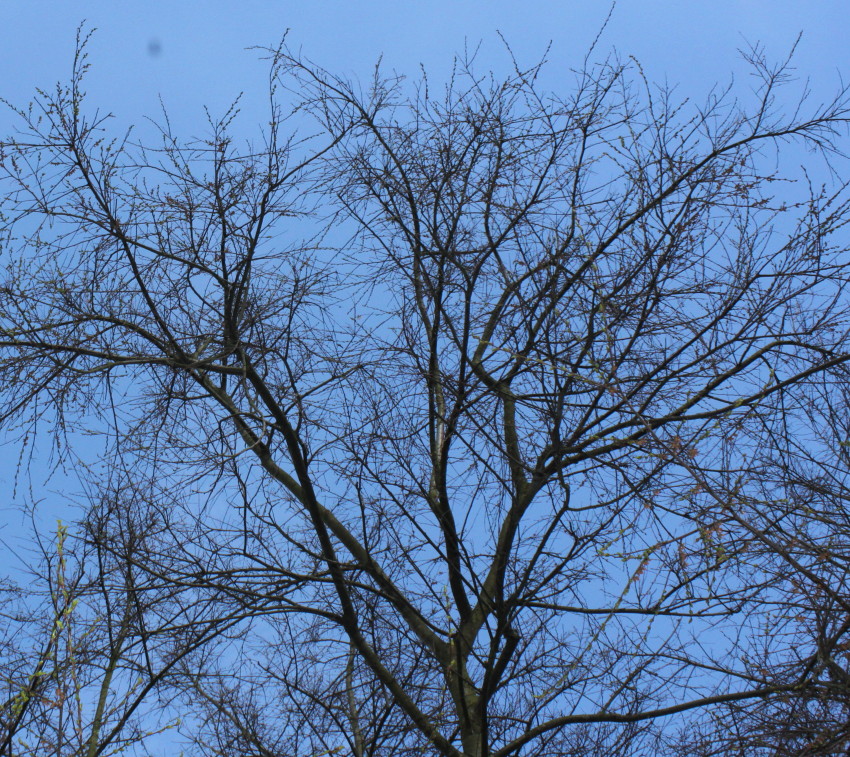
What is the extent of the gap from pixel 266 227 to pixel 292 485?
6.20 ft

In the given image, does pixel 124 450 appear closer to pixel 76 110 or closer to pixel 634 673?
pixel 76 110

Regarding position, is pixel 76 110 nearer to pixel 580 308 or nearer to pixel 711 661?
pixel 580 308

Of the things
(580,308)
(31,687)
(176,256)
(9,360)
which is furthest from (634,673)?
(9,360)

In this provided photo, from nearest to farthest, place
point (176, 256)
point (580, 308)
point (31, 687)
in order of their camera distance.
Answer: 1. point (31, 687)
2. point (580, 308)
3. point (176, 256)

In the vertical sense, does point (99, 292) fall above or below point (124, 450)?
above

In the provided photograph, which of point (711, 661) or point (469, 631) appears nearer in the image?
point (711, 661)

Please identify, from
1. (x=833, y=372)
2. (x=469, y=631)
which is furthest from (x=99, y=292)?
(x=833, y=372)

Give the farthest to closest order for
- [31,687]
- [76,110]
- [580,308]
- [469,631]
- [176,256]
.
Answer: [469,631]
[176,256]
[580,308]
[76,110]
[31,687]

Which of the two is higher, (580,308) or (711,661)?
(580,308)

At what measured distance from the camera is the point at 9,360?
4.98 meters

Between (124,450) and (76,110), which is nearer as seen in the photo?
(76,110)

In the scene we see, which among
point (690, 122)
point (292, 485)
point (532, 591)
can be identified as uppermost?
point (690, 122)

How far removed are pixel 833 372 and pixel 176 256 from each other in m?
3.91

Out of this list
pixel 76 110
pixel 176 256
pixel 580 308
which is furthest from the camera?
pixel 176 256
